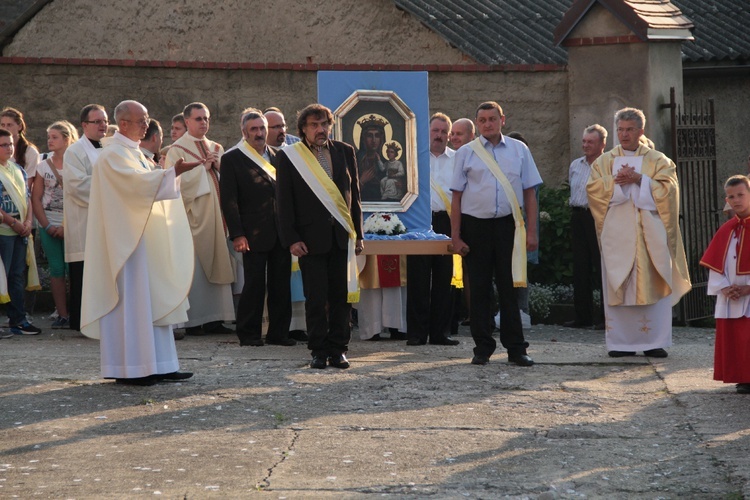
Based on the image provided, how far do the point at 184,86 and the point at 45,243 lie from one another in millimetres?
3359

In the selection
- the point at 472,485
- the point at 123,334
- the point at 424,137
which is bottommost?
the point at 472,485

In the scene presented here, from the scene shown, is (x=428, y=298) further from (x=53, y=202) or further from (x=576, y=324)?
(x=53, y=202)

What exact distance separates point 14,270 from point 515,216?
474 cm

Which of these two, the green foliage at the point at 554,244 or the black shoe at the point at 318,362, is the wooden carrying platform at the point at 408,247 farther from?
the green foliage at the point at 554,244

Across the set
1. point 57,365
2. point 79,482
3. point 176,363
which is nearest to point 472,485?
point 79,482

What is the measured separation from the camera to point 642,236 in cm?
1052

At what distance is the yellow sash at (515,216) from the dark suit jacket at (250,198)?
6.69ft

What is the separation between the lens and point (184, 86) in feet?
47.8

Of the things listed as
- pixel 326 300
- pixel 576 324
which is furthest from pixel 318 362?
pixel 576 324

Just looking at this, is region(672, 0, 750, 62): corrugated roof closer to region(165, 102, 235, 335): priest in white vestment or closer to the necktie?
region(165, 102, 235, 335): priest in white vestment

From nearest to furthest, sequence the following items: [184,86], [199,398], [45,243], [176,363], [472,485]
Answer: [472,485]
[199,398]
[176,363]
[45,243]
[184,86]

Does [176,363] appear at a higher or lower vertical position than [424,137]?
lower

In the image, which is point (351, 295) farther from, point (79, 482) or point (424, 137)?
point (79, 482)

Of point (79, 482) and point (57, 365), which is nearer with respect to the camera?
point (79, 482)
